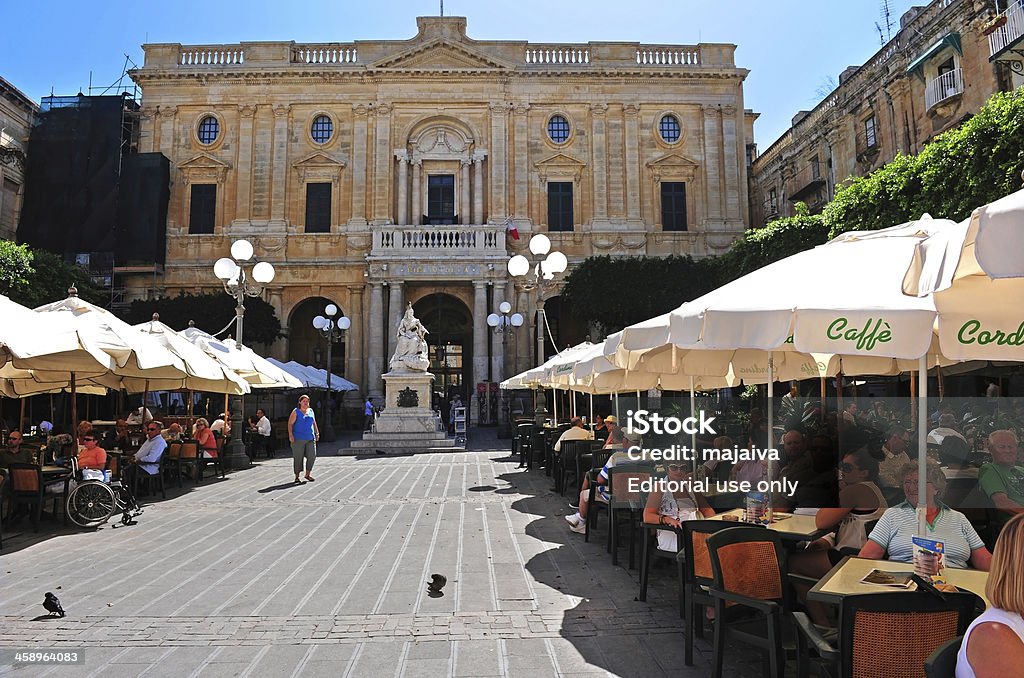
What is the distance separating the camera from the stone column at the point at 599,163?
31141 mm

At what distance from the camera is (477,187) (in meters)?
31.2

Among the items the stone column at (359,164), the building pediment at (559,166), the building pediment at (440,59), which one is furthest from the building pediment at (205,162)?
the building pediment at (559,166)

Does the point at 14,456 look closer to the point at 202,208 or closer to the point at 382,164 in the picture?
the point at 382,164

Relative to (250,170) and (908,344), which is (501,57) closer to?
(250,170)

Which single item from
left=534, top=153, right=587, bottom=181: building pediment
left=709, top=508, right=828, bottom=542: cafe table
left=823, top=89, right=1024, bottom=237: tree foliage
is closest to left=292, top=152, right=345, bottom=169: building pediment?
left=534, top=153, right=587, bottom=181: building pediment

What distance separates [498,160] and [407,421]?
15.8 meters

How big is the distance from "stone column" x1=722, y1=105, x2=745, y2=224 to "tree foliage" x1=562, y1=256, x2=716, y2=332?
14.4 ft

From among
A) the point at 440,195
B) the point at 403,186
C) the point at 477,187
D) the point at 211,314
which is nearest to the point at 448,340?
the point at 440,195

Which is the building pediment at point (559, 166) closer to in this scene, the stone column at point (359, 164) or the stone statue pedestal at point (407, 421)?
the stone column at point (359, 164)

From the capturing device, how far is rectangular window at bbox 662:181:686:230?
31.6 metres

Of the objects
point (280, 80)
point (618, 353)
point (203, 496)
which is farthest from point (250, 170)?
point (618, 353)

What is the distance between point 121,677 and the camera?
12.4 ft

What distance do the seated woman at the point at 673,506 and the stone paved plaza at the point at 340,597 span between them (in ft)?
1.49

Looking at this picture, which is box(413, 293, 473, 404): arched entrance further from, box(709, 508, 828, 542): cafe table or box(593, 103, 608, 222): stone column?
box(709, 508, 828, 542): cafe table
